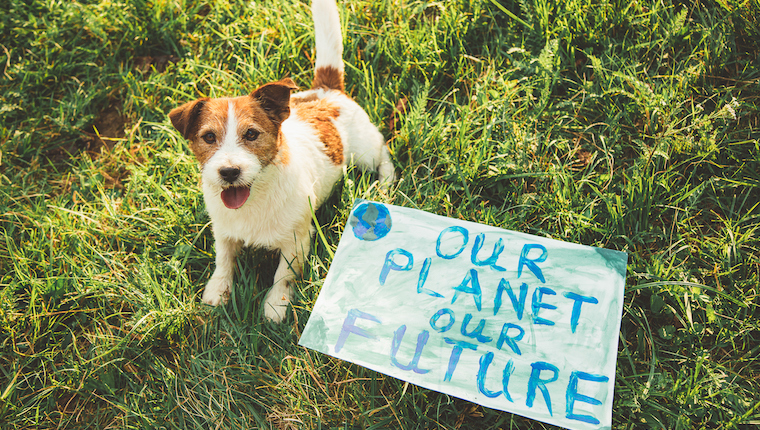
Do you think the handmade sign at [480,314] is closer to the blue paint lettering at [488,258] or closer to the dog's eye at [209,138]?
the blue paint lettering at [488,258]

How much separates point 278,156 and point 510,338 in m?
1.53

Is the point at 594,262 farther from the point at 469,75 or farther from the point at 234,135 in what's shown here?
the point at 234,135

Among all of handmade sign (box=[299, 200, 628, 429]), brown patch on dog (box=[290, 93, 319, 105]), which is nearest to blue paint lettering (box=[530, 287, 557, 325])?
handmade sign (box=[299, 200, 628, 429])

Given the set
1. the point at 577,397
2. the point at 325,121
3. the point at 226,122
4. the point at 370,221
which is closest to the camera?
the point at 577,397

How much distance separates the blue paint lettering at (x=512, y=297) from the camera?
2.35 m

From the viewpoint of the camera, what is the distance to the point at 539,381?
2152 mm

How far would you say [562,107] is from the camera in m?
3.04

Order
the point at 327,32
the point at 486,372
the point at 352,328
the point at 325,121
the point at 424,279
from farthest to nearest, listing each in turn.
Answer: the point at 327,32
the point at 325,121
the point at 424,279
the point at 352,328
the point at 486,372

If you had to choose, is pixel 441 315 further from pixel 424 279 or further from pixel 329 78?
pixel 329 78

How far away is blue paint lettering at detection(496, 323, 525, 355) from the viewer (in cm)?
225

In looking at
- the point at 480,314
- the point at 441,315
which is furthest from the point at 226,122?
the point at 480,314

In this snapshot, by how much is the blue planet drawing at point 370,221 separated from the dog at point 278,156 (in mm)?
243

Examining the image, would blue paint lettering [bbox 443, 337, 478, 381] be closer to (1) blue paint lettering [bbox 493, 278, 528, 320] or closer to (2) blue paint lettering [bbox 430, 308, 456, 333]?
(2) blue paint lettering [bbox 430, 308, 456, 333]

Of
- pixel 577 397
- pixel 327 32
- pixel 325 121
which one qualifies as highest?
pixel 327 32
